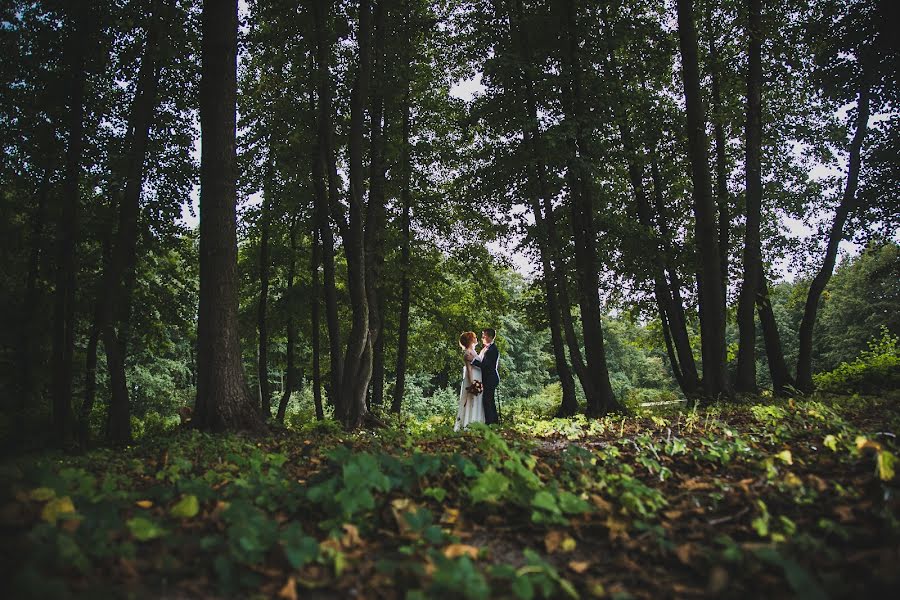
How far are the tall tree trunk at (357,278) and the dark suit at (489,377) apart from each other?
7.35 feet

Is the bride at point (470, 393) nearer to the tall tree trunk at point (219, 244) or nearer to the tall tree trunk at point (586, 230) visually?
the tall tree trunk at point (586, 230)

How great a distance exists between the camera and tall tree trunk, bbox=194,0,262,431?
21.6 ft

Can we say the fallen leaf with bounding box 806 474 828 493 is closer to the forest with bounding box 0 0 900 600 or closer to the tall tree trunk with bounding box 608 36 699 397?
the forest with bounding box 0 0 900 600

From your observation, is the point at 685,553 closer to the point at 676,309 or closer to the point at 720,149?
the point at 676,309

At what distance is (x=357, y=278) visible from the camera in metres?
9.14

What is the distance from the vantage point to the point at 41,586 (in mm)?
1373

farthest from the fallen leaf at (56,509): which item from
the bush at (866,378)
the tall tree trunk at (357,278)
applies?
the bush at (866,378)

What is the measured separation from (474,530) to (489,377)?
6949 mm

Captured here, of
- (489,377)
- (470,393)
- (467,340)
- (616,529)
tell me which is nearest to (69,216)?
(467,340)

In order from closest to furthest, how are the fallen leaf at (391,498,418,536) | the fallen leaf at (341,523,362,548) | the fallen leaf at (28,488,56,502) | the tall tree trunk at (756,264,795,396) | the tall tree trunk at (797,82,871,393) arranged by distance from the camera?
the fallen leaf at (28,488,56,502) < the fallen leaf at (341,523,362,548) < the fallen leaf at (391,498,418,536) < the tall tree trunk at (756,264,795,396) < the tall tree trunk at (797,82,871,393)

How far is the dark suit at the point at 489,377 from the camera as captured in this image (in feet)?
31.3

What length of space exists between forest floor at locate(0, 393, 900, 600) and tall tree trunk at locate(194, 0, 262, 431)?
111 inches

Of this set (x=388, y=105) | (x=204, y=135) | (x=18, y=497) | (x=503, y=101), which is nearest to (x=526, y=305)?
(x=503, y=101)

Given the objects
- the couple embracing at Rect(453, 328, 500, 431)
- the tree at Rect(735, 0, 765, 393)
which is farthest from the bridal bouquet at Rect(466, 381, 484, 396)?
the tree at Rect(735, 0, 765, 393)
